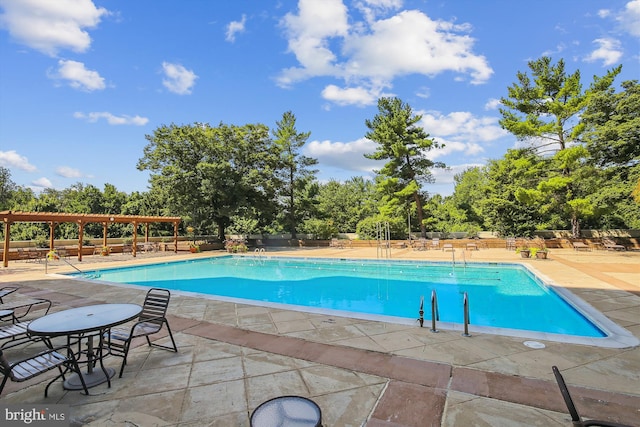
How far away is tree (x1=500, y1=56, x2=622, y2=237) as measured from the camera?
1669cm

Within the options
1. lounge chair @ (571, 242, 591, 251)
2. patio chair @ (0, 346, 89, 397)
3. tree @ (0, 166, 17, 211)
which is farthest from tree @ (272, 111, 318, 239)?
tree @ (0, 166, 17, 211)

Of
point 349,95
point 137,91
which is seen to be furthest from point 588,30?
point 137,91

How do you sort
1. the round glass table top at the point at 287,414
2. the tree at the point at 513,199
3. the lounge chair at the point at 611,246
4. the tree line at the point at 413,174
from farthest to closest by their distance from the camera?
1. the tree at the point at 513,199
2. the tree line at the point at 413,174
3. the lounge chair at the point at 611,246
4. the round glass table top at the point at 287,414

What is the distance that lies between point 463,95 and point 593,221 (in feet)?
39.1

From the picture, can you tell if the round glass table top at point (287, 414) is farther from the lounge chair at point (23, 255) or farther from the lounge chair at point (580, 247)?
the lounge chair at point (580, 247)

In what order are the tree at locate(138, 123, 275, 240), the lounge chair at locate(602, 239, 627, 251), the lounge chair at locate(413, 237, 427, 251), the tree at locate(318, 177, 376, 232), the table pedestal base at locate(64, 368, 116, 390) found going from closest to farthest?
the table pedestal base at locate(64, 368, 116, 390) < the lounge chair at locate(602, 239, 627, 251) < the lounge chair at locate(413, 237, 427, 251) < the tree at locate(138, 123, 275, 240) < the tree at locate(318, 177, 376, 232)

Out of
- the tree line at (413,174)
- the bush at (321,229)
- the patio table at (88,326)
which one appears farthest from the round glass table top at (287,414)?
the bush at (321,229)

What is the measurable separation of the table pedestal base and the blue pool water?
4.37 metres

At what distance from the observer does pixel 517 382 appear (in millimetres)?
2957

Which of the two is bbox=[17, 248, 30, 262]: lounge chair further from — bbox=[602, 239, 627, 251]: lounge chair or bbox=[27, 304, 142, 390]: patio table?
bbox=[602, 239, 627, 251]: lounge chair

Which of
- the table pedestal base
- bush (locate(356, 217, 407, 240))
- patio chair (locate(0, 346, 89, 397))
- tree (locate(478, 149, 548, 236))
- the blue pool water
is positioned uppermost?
tree (locate(478, 149, 548, 236))

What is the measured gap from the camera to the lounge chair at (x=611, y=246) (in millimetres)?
15411

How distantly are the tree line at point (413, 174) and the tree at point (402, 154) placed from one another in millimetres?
71

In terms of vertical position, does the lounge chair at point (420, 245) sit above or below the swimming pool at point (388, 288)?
above
